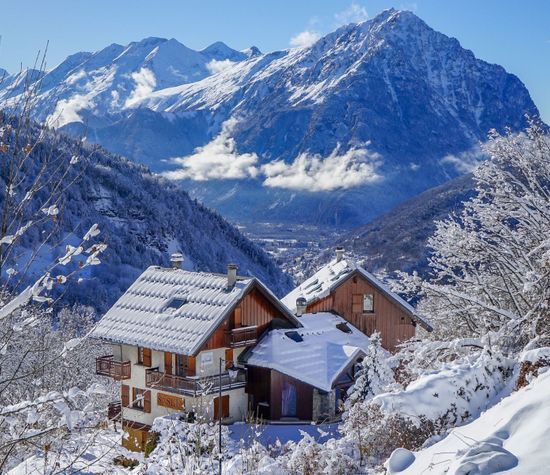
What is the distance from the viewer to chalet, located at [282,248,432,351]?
118 ft

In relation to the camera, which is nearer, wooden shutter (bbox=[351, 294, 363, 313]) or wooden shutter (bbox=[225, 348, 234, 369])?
wooden shutter (bbox=[225, 348, 234, 369])

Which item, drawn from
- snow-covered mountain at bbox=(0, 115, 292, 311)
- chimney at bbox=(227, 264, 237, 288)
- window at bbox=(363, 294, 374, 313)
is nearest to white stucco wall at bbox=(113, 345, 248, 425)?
chimney at bbox=(227, 264, 237, 288)

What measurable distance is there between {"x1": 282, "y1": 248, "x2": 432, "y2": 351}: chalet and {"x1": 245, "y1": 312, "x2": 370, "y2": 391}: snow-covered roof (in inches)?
121

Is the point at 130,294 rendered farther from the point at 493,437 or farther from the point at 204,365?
the point at 493,437

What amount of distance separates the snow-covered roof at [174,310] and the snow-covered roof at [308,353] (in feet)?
4.50

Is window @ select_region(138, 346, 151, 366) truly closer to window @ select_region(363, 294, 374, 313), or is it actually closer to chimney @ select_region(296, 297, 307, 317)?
chimney @ select_region(296, 297, 307, 317)

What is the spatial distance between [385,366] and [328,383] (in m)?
4.60

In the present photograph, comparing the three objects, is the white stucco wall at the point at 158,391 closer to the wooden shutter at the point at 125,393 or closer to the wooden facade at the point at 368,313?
the wooden shutter at the point at 125,393

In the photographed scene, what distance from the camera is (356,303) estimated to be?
3628 centimetres

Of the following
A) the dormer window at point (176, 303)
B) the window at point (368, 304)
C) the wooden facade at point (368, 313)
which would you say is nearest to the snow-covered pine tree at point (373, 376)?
the dormer window at point (176, 303)

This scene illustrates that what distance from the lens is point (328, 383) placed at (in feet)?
91.1

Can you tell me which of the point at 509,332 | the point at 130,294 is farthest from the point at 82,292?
the point at 509,332

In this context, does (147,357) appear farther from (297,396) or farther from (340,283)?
(340,283)

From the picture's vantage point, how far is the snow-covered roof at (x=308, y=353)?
28.1 meters
